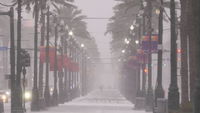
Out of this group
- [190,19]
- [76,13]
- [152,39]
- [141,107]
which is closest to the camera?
[190,19]

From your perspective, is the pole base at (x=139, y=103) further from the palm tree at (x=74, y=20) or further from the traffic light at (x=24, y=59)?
the palm tree at (x=74, y=20)

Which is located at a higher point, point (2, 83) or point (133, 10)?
→ point (133, 10)

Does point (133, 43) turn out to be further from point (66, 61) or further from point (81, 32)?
point (81, 32)

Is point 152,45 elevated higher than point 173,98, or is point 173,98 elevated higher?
point 152,45

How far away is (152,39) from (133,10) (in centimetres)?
5791

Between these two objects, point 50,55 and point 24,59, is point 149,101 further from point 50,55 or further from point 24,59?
point 24,59

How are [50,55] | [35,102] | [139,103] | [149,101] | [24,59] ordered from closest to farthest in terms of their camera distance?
[24,59]
[149,101]
[35,102]
[139,103]
[50,55]

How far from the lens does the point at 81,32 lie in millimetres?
137250

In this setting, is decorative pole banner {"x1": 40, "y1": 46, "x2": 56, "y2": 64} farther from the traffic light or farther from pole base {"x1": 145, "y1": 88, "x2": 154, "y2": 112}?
the traffic light

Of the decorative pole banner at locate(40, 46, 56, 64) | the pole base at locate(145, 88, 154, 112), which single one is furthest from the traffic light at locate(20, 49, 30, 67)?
the decorative pole banner at locate(40, 46, 56, 64)

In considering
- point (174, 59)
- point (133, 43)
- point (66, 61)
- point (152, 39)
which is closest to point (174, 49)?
point (174, 59)

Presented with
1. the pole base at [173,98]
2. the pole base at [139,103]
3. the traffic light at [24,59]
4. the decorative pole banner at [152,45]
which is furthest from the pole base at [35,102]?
the pole base at [173,98]

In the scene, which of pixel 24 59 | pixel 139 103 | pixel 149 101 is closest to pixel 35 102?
pixel 149 101

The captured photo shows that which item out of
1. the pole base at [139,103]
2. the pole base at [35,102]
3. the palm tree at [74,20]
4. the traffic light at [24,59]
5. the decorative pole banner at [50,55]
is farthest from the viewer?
the palm tree at [74,20]
